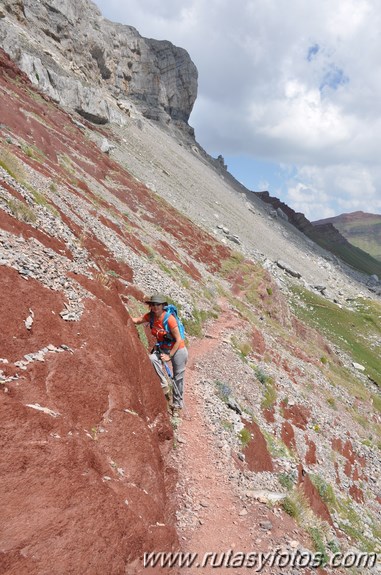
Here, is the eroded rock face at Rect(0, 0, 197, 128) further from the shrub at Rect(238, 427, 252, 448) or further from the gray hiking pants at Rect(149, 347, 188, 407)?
the shrub at Rect(238, 427, 252, 448)

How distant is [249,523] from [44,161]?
1025 inches

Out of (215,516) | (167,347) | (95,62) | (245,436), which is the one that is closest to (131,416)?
(167,347)

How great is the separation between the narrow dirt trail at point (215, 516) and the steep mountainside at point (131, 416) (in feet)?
→ 0.14

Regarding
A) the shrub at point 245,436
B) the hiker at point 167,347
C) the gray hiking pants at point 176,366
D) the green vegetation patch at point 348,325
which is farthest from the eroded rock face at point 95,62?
the shrub at point 245,436

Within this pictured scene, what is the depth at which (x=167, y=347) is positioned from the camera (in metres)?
11.3

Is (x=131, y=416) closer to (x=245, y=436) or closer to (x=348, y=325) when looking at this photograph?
(x=245, y=436)

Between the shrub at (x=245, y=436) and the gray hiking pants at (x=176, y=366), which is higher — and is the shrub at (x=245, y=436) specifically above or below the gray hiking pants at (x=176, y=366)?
below

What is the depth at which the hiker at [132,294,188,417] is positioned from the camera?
1073 centimetres

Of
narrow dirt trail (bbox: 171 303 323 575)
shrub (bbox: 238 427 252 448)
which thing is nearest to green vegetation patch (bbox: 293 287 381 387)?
shrub (bbox: 238 427 252 448)

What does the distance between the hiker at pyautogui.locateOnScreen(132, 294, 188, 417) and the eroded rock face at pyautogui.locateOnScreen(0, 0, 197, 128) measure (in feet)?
193

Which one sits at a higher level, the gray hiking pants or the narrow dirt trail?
the gray hiking pants

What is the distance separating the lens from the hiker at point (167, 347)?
10734 millimetres

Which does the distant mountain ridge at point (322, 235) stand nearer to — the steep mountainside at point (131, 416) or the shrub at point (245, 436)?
the steep mountainside at point (131, 416)

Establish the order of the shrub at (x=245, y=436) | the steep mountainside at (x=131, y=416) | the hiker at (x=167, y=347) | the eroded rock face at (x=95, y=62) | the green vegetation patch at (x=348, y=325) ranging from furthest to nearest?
the eroded rock face at (x=95, y=62) → the green vegetation patch at (x=348, y=325) → the shrub at (x=245, y=436) → the hiker at (x=167, y=347) → the steep mountainside at (x=131, y=416)
